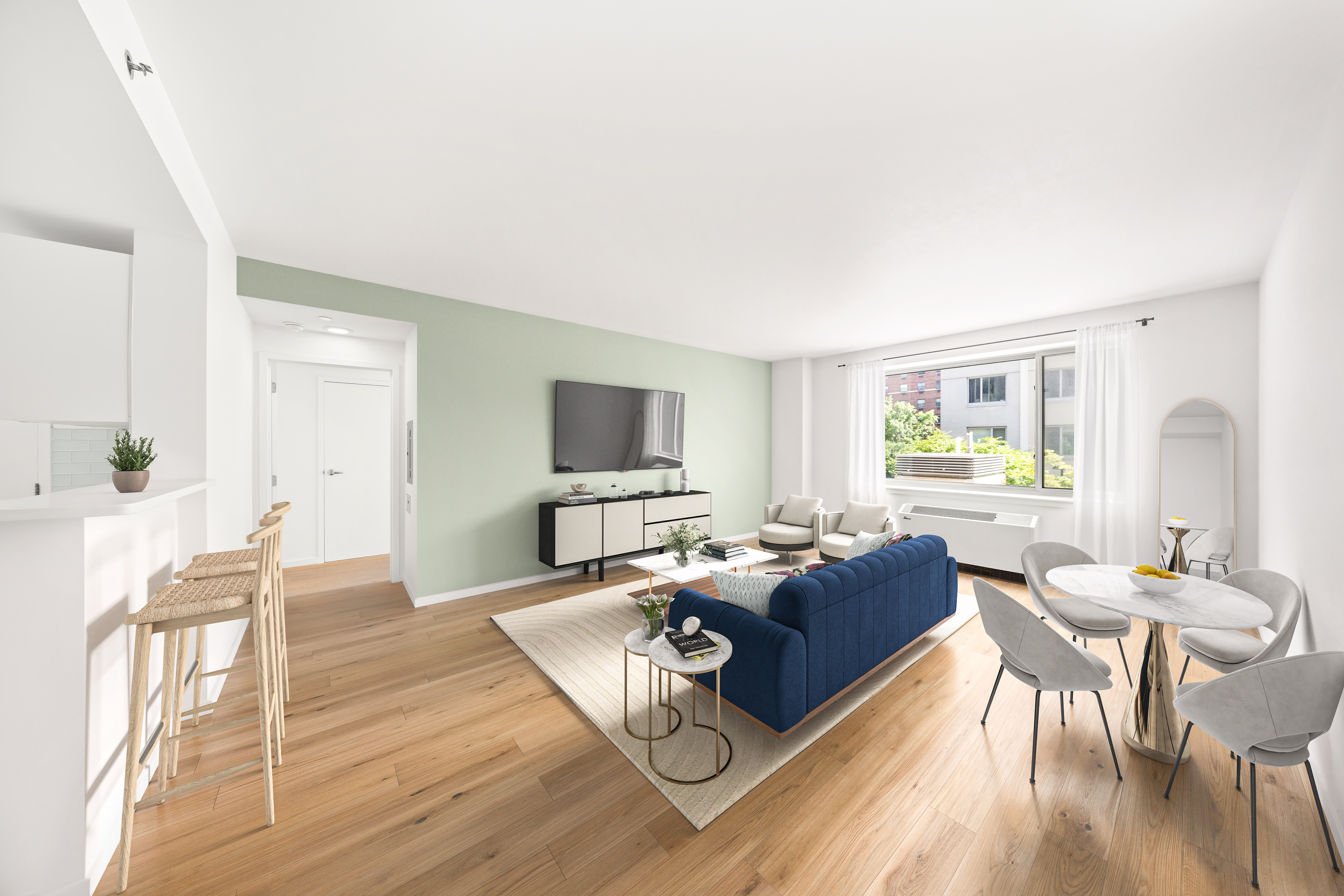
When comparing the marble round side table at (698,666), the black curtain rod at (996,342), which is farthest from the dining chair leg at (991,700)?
the black curtain rod at (996,342)

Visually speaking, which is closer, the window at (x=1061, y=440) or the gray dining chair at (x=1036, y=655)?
the gray dining chair at (x=1036, y=655)

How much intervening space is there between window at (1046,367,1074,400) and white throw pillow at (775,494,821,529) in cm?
252

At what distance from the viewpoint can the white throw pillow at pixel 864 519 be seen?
4.96 m

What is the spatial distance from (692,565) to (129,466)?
10.2 feet

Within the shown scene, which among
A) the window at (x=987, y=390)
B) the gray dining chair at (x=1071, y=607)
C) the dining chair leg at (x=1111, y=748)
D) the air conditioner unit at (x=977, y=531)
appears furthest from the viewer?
the window at (x=987, y=390)

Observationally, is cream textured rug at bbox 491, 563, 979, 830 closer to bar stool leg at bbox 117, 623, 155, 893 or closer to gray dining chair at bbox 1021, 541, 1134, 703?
gray dining chair at bbox 1021, 541, 1134, 703

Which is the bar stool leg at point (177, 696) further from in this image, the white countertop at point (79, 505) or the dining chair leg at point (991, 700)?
the dining chair leg at point (991, 700)

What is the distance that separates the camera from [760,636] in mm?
2141

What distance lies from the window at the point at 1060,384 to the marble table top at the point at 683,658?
470 cm

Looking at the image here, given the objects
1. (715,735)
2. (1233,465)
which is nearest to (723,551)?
(715,735)

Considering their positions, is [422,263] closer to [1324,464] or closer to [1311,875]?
[1324,464]

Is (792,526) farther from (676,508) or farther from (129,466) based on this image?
(129,466)

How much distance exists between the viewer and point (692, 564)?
3863 millimetres

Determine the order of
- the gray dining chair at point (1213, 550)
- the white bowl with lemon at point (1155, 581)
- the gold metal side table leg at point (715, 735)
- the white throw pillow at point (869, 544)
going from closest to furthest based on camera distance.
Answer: the gold metal side table leg at point (715, 735)
the white bowl with lemon at point (1155, 581)
the white throw pillow at point (869, 544)
the gray dining chair at point (1213, 550)
